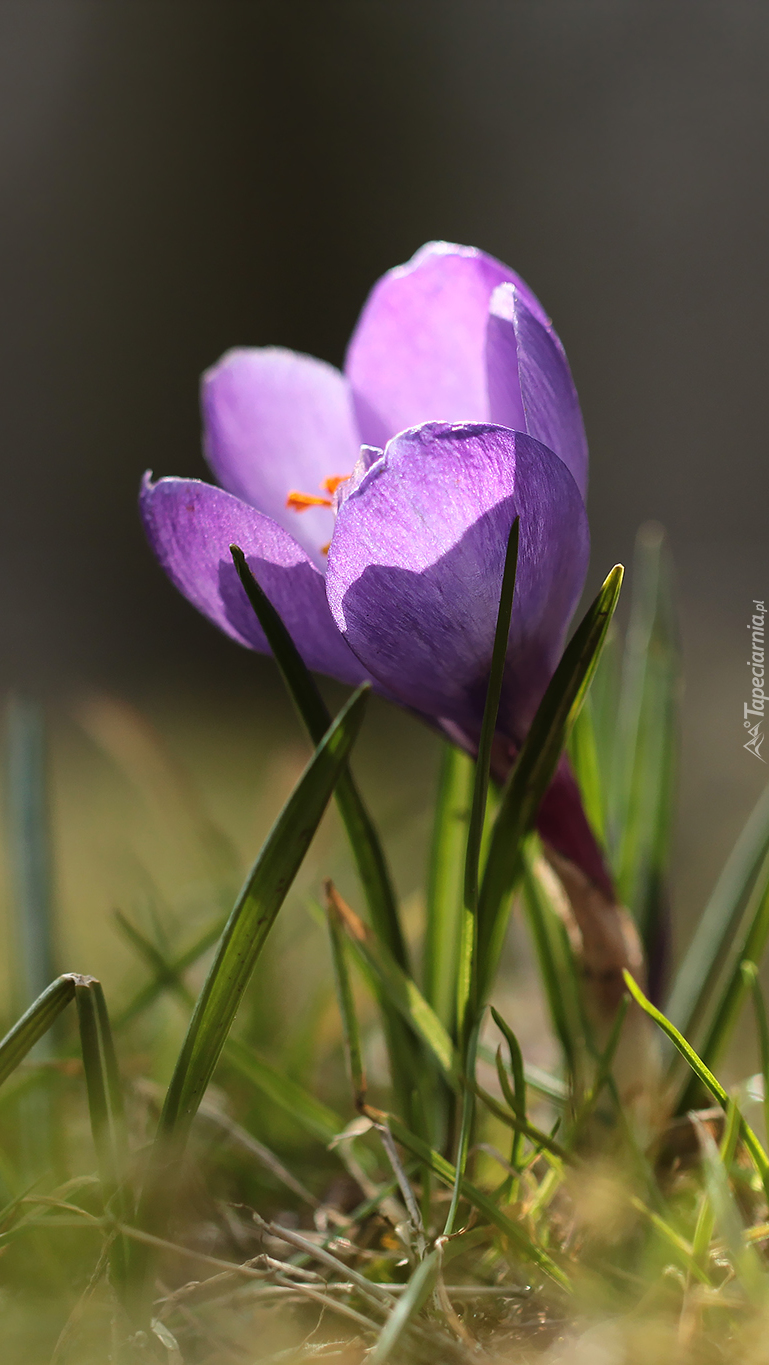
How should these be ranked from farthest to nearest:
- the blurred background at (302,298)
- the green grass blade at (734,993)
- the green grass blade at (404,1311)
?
the blurred background at (302,298)
the green grass blade at (734,993)
the green grass blade at (404,1311)

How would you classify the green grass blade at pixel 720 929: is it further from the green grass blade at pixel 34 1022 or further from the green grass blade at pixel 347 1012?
the green grass blade at pixel 34 1022

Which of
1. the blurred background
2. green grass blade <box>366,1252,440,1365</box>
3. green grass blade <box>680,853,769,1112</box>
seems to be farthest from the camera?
the blurred background

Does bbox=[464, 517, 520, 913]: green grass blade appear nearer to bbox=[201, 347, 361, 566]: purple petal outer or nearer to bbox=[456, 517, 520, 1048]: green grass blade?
bbox=[456, 517, 520, 1048]: green grass blade

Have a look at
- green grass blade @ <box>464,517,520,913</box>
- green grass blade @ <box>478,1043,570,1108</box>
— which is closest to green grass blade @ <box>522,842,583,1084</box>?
green grass blade @ <box>478,1043,570,1108</box>

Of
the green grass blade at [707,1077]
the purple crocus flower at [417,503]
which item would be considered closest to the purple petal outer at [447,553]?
the purple crocus flower at [417,503]

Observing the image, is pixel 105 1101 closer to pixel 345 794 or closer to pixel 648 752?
pixel 345 794

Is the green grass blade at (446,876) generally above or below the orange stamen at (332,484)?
below

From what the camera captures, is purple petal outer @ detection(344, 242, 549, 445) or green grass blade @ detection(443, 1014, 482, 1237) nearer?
green grass blade @ detection(443, 1014, 482, 1237)
